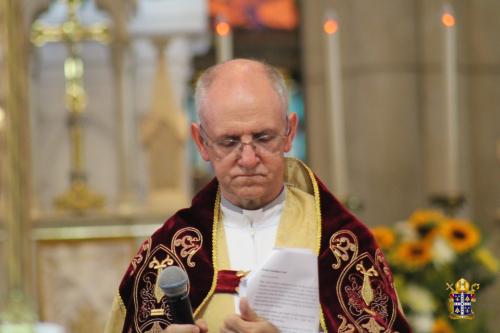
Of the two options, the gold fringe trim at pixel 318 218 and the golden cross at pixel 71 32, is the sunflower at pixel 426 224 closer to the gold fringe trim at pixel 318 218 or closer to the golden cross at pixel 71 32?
the gold fringe trim at pixel 318 218

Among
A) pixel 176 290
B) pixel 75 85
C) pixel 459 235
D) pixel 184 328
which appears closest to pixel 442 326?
pixel 459 235

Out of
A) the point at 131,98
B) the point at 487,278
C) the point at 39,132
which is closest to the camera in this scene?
the point at 487,278

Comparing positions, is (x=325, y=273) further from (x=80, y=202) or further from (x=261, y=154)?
(x=80, y=202)

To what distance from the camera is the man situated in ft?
9.19

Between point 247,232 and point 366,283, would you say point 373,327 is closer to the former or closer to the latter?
point 366,283

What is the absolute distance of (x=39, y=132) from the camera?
6.68 m

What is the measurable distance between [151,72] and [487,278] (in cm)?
264

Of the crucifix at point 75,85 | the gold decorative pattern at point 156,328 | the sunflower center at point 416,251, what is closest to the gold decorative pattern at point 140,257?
the gold decorative pattern at point 156,328

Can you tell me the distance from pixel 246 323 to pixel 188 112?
4781 millimetres

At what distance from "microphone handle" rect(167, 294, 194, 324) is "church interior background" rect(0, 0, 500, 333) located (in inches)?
115

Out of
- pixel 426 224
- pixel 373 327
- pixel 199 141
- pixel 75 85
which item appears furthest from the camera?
pixel 75 85

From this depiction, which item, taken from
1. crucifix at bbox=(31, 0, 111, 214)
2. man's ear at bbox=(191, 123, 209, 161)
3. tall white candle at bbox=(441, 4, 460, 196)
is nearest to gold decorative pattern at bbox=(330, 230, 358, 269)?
man's ear at bbox=(191, 123, 209, 161)

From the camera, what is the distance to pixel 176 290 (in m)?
2.40

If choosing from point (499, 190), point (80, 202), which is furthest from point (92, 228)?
point (499, 190)
